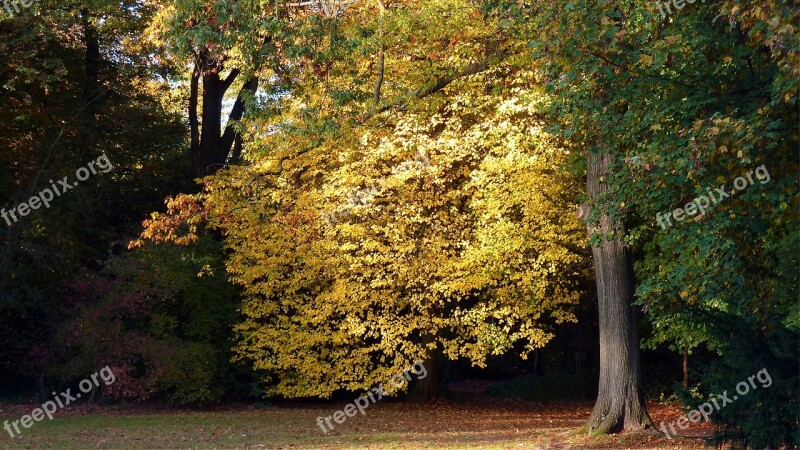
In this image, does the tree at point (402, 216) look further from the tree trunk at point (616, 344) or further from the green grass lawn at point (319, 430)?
the tree trunk at point (616, 344)

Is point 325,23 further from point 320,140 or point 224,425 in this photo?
point 224,425

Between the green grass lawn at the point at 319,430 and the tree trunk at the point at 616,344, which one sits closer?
the green grass lawn at the point at 319,430

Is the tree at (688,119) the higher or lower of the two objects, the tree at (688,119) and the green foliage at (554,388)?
the higher

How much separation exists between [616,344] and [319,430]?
19.4 feet

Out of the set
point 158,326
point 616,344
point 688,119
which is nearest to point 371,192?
point 616,344

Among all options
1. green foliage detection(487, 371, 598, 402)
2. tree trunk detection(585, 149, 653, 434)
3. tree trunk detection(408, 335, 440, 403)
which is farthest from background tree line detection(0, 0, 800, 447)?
green foliage detection(487, 371, 598, 402)

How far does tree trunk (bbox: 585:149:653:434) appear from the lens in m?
14.2

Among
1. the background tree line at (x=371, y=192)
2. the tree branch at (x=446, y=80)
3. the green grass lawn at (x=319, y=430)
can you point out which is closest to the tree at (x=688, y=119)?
the background tree line at (x=371, y=192)

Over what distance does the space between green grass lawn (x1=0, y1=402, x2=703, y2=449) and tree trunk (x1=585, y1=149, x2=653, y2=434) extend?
381mm

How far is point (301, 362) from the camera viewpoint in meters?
19.7

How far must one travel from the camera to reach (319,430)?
16.3 meters

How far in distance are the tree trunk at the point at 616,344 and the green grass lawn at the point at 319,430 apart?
38 centimetres

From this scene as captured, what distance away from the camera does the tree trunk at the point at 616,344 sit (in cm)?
1422

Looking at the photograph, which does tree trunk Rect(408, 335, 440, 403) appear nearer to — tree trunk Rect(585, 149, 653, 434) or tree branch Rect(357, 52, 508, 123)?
tree trunk Rect(585, 149, 653, 434)
